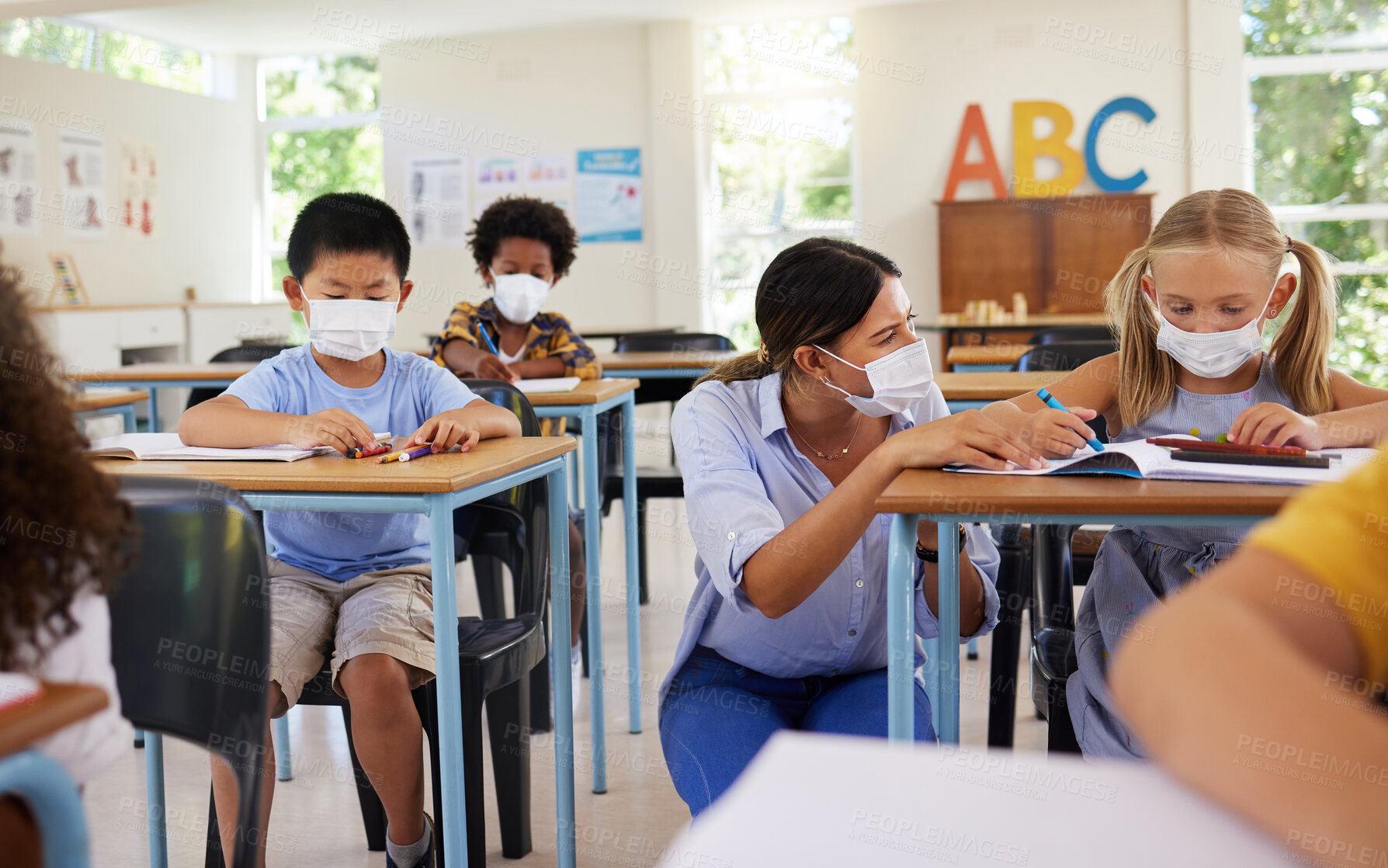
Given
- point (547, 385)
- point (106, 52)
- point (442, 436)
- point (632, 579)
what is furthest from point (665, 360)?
point (106, 52)

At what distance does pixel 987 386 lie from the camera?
8.03 ft

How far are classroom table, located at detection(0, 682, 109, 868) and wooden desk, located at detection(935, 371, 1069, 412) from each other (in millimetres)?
1840

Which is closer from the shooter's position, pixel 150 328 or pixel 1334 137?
pixel 150 328

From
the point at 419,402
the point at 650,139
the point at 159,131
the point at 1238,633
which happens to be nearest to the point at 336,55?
the point at 159,131

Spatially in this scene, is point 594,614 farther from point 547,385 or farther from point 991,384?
point 991,384

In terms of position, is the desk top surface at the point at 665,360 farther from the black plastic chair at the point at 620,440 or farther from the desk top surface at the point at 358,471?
the desk top surface at the point at 358,471

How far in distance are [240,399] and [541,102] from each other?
685 cm

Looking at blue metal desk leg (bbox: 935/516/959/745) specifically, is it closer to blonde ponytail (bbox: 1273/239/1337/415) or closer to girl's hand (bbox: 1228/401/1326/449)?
girl's hand (bbox: 1228/401/1326/449)

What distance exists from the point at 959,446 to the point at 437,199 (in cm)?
776

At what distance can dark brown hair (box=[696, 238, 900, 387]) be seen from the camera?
1.53 meters

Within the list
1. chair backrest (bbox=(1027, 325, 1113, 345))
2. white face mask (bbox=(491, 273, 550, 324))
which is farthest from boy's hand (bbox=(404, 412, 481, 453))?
chair backrest (bbox=(1027, 325, 1113, 345))

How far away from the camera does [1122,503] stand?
1.12m

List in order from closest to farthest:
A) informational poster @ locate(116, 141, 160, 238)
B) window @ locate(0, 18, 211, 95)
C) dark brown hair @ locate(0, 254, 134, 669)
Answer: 1. dark brown hair @ locate(0, 254, 134, 669)
2. window @ locate(0, 18, 211, 95)
3. informational poster @ locate(116, 141, 160, 238)

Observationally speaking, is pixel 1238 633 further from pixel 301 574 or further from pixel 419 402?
pixel 419 402
